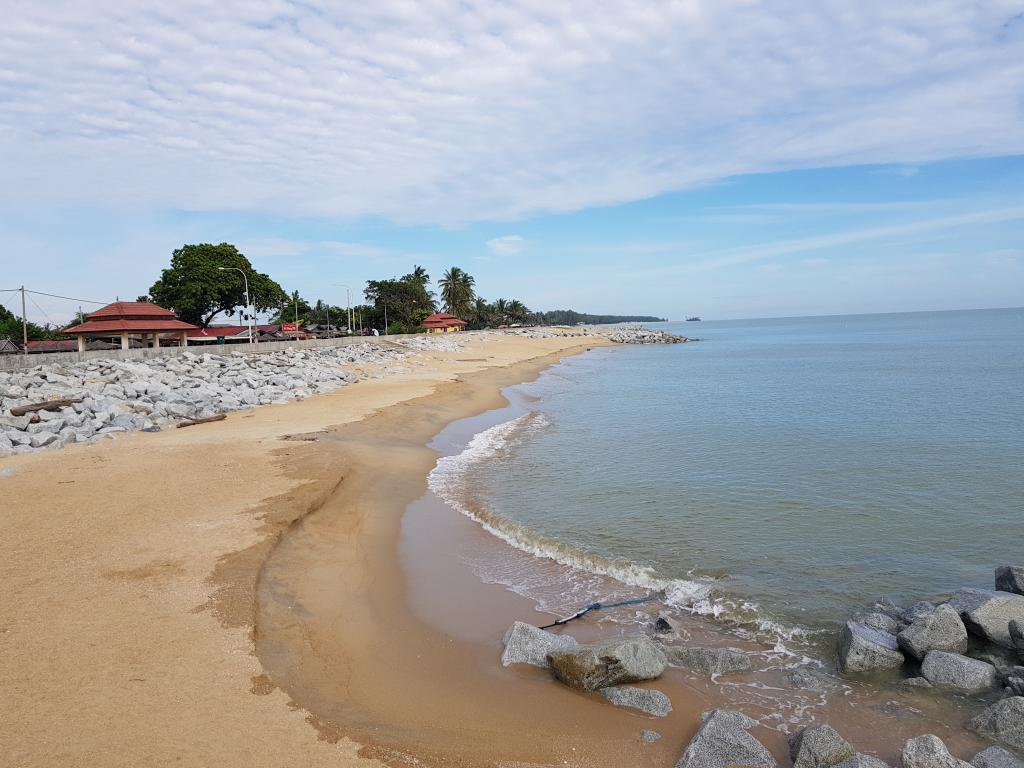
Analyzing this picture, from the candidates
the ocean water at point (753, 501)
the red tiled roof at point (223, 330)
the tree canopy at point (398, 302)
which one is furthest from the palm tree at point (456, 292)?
the ocean water at point (753, 501)

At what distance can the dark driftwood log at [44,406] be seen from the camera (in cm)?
1983

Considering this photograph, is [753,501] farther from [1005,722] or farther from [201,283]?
[201,283]

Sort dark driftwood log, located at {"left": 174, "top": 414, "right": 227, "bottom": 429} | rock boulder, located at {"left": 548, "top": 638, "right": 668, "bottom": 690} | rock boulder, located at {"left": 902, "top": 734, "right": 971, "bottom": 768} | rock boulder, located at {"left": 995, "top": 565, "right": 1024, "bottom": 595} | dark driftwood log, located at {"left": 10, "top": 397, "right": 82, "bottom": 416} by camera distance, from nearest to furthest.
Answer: rock boulder, located at {"left": 902, "top": 734, "right": 971, "bottom": 768} → rock boulder, located at {"left": 548, "top": 638, "right": 668, "bottom": 690} → rock boulder, located at {"left": 995, "top": 565, "right": 1024, "bottom": 595} → dark driftwood log, located at {"left": 10, "top": 397, "right": 82, "bottom": 416} → dark driftwood log, located at {"left": 174, "top": 414, "right": 227, "bottom": 429}

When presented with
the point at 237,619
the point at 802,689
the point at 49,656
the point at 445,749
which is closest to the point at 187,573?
the point at 237,619

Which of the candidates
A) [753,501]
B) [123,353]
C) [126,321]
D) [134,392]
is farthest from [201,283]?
[753,501]

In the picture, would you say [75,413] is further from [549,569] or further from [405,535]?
[549,569]

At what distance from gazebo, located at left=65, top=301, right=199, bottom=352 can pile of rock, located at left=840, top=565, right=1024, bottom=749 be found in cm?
4556

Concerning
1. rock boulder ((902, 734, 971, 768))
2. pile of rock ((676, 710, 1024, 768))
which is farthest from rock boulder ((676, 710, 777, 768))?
rock boulder ((902, 734, 971, 768))

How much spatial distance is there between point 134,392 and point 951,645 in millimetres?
25387

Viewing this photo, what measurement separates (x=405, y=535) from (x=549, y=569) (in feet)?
10.1

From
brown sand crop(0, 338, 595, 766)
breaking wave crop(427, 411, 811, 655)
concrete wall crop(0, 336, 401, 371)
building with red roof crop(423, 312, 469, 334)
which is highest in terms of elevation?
building with red roof crop(423, 312, 469, 334)

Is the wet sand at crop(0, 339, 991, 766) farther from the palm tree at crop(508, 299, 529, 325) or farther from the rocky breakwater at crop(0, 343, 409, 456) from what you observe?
the palm tree at crop(508, 299, 529, 325)

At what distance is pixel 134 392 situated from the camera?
2352 cm

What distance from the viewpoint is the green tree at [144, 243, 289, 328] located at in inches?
2458
